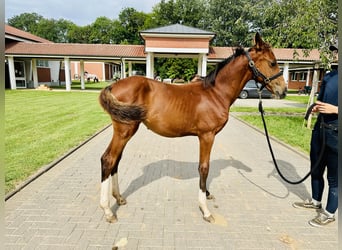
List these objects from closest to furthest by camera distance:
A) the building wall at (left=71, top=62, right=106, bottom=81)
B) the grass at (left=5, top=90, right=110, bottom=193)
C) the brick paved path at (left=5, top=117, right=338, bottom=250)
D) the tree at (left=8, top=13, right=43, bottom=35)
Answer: the brick paved path at (left=5, top=117, right=338, bottom=250) < the grass at (left=5, top=90, right=110, bottom=193) < the building wall at (left=71, top=62, right=106, bottom=81) < the tree at (left=8, top=13, right=43, bottom=35)

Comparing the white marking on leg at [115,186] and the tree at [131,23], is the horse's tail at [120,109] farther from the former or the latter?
the tree at [131,23]

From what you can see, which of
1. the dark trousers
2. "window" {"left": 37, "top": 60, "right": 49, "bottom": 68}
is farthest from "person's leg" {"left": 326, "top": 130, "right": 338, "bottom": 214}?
"window" {"left": 37, "top": 60, "right": 49, "bottom": 68}

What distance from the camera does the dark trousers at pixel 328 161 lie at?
2924 millimetres

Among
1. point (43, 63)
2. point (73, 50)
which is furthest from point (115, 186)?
point (43, 63)

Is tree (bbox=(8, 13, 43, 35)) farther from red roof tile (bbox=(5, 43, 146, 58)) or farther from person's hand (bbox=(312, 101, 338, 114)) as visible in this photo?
person's hand (bbox=(312, 101, 338, 114))

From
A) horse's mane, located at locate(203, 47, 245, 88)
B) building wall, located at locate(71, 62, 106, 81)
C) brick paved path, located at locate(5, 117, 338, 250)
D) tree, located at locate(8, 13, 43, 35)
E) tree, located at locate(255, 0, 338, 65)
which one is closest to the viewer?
brick paved path, located at locate(5, 117, 338, 250)

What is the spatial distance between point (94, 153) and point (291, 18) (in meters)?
8.92

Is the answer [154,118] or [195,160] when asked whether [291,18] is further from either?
[154,118]

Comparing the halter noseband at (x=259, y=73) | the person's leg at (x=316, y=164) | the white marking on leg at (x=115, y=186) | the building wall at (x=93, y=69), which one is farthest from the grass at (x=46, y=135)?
the building wall at (x=93, y=69)

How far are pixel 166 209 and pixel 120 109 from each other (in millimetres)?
1656

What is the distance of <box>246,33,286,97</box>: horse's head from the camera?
10.1 feet

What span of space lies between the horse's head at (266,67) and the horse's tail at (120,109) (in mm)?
1579

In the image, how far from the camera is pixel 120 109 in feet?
9.61

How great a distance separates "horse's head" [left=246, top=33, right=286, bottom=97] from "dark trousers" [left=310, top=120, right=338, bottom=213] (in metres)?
0.74
